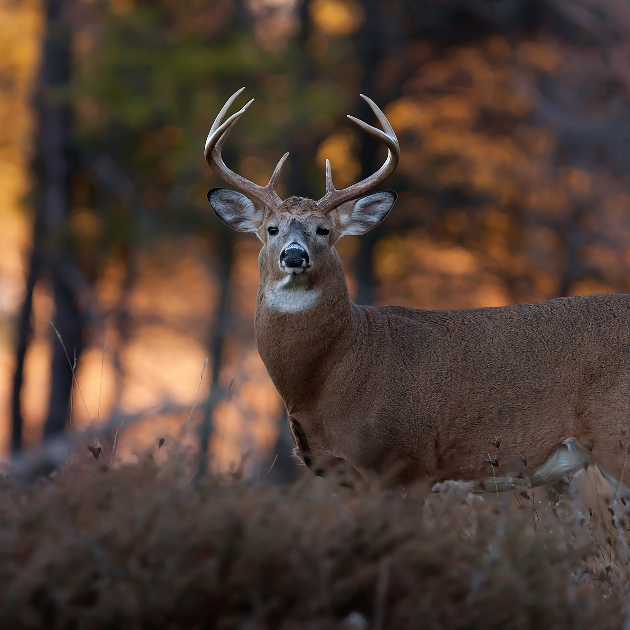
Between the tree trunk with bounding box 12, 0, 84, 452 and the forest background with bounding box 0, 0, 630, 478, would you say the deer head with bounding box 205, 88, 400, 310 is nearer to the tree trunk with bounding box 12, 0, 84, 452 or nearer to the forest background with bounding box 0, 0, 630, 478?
the forest background with bounding box 0, 0, 630, 478

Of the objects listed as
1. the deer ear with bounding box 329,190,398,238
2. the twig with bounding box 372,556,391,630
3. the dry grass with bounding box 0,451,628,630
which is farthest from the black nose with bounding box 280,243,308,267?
the twig with bounding box 372,556,391,630

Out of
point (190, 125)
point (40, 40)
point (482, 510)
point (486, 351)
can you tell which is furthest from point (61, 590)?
point (40, 40)

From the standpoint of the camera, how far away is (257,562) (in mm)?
2854

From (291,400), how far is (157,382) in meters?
15.4

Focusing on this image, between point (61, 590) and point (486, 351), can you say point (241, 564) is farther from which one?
point (486, 351)

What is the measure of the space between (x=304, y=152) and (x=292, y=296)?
1071 centimetres

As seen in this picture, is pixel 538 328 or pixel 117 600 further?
pixel 538 328

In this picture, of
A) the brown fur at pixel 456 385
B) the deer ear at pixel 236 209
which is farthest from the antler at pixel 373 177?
the brown fur at pixel 456 385

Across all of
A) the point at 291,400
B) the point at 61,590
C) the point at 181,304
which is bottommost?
the point at 181,304

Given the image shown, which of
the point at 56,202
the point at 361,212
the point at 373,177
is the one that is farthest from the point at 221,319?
the point at 373,177

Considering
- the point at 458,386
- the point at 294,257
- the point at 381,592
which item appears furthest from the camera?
the point at 458,386

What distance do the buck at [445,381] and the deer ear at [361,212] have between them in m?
0.64

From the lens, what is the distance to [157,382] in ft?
67.5

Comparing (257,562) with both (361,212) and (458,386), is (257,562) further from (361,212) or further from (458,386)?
(361,212)
